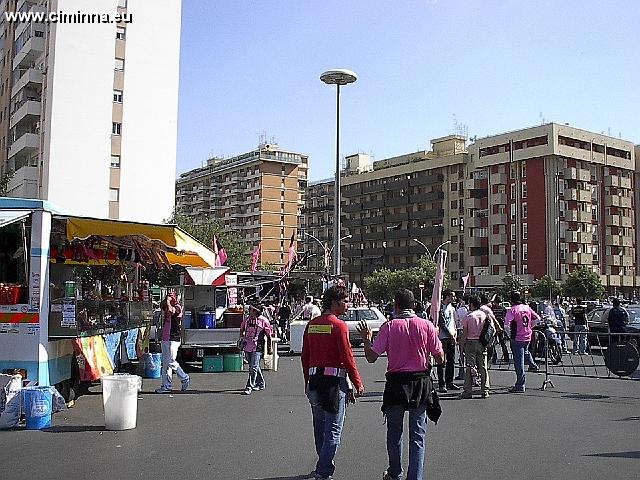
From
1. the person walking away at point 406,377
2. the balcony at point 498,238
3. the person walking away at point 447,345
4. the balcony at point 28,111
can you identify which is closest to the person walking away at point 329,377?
the person walking away at point 406,377

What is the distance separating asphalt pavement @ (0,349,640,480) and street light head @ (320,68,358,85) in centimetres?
1504

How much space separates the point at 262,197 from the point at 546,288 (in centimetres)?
5818

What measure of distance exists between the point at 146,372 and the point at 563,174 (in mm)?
79143

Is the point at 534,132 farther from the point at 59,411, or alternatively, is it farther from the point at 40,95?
the point at 59,411

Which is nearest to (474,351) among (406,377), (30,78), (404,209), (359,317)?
(406,377)

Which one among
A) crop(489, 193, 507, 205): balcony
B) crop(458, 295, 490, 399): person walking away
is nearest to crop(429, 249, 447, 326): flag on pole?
crop(458, 295, 490, 399): person walking away

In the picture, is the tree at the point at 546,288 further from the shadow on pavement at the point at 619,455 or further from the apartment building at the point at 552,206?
the shadow on pavement at the point at 619,455

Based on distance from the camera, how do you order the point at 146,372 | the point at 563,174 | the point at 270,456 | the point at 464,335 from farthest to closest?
the point at 563,174 < the point at 146,372 < the point at 464,335 < the point at 270,456

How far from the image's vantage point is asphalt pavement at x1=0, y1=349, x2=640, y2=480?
783 centimetres

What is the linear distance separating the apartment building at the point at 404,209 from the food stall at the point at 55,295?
84338 mm

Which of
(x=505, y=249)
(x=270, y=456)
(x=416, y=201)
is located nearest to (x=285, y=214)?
(x=416, y=201)

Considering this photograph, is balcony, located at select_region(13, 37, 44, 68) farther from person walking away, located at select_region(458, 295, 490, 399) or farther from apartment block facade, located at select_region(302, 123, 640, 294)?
apartment block facade, located at select_region(302, 123, 640, 294)

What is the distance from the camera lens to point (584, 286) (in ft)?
262

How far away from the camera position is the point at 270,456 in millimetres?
8539
